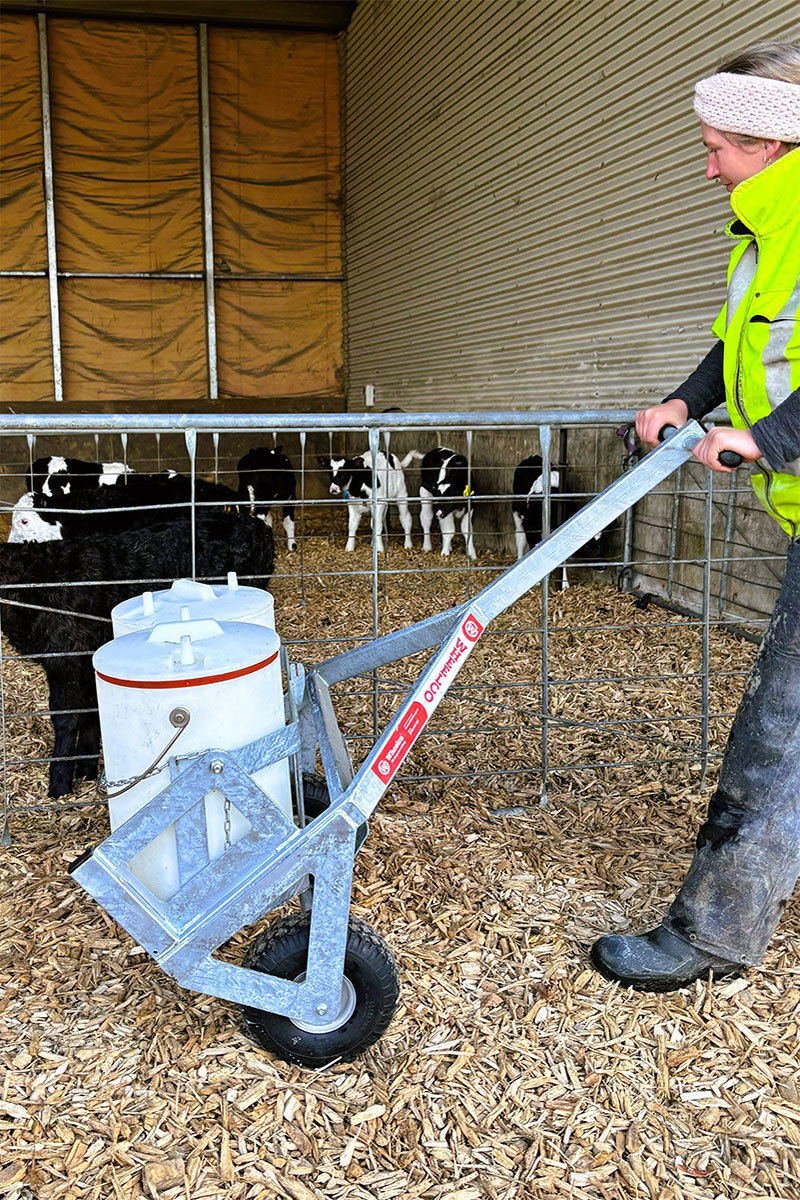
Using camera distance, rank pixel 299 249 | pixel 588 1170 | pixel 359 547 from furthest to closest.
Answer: pixel 299 249
pixel 359 547
pixel 588 1170

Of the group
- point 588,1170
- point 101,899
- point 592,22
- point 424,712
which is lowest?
point 588,1170

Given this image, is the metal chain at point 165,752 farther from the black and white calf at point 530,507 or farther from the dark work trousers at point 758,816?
the black and white calf at point 530,507

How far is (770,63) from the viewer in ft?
6.98

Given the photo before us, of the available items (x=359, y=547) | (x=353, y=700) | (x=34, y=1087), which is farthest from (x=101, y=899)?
(x=359, y=547)

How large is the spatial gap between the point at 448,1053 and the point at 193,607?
1407 mm

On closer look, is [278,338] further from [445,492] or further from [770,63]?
[770,63]

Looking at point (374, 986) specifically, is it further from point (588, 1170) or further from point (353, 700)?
point (353, 700)

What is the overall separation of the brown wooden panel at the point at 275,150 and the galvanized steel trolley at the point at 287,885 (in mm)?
16821

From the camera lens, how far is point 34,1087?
2330 millimetres

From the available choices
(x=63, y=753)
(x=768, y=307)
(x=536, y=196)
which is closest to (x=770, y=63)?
(x=768, y=307)

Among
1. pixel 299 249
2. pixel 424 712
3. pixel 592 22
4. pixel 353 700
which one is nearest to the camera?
pixel 424 712

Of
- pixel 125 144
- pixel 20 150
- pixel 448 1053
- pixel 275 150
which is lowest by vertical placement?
pixel 448 1053

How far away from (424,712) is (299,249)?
17.4m

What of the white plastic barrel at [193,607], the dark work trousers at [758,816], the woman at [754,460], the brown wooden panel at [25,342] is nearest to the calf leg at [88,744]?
the white plastic barrel at [193,607]
